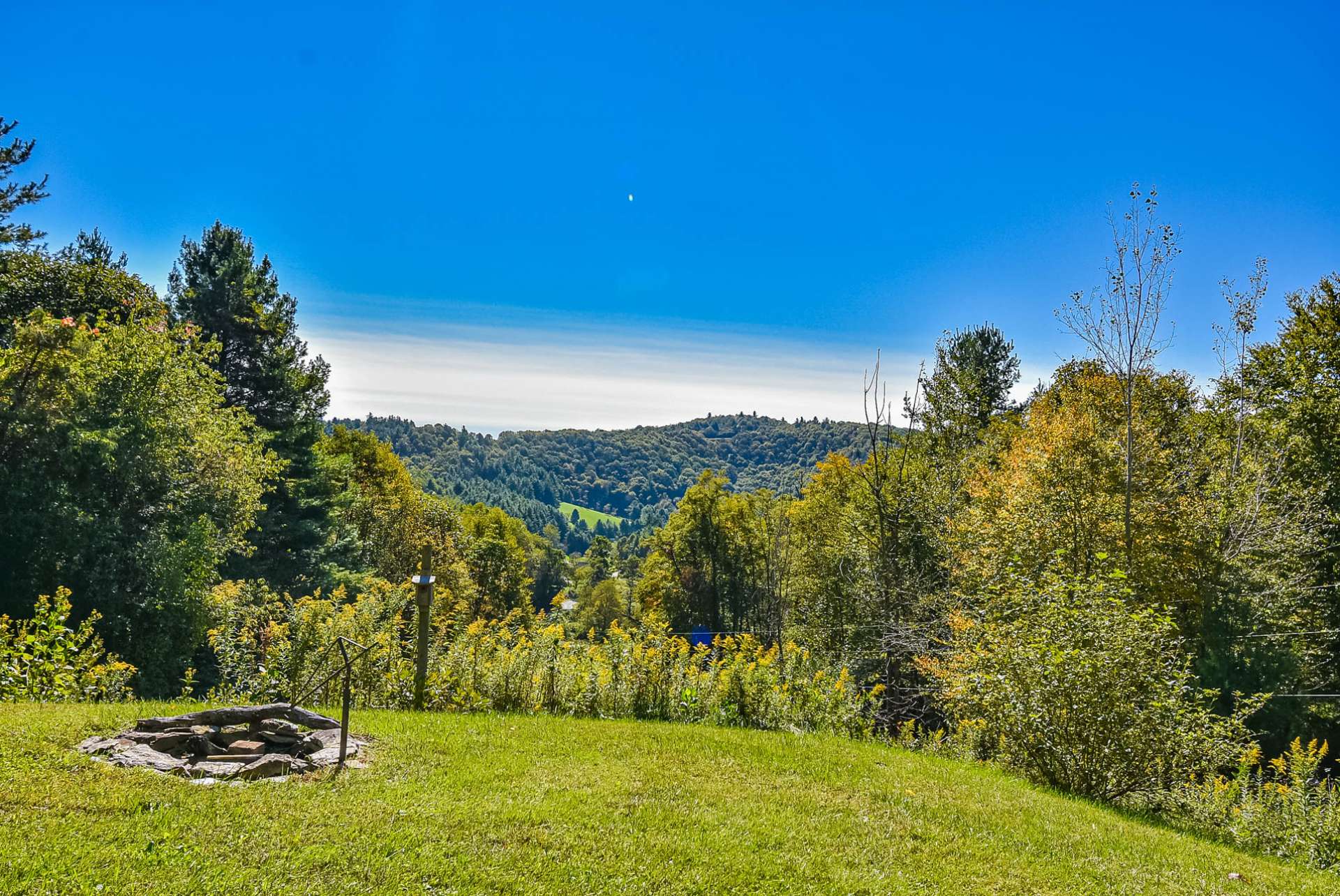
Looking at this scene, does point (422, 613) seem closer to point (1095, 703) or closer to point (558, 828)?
point (558, 828)

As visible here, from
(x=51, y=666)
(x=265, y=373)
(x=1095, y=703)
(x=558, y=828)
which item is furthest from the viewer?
(x=265, y=373)

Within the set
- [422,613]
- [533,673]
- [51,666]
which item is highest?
[422,613]

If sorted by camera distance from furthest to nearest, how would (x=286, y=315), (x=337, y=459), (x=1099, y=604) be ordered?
(x=337, y=459) < (x=286, y=315) < (x=1099, y=604)

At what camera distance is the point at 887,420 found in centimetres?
1513

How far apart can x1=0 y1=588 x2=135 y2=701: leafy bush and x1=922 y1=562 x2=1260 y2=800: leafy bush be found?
927cm

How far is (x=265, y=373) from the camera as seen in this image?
2525 cm

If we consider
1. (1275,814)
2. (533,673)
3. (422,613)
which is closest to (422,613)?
(422,613)

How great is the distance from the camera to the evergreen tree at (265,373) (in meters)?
24.4

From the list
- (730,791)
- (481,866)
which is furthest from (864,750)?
(481,866)

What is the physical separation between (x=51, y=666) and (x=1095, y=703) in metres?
10.5

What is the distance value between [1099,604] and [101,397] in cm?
1636

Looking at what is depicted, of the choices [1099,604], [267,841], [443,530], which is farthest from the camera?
[443,530]

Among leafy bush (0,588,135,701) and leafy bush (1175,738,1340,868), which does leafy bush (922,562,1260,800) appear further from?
leafy bush (0,588,135,701)

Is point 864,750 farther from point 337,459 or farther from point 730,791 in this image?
point 337,459
